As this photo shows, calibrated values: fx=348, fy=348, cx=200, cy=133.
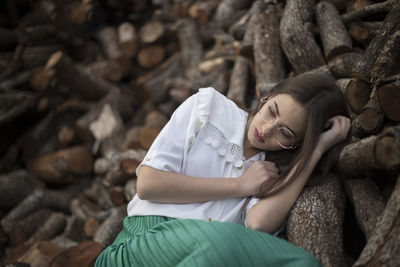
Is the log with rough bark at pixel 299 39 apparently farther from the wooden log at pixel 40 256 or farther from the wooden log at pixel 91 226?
the wooden log at pixel 40 256

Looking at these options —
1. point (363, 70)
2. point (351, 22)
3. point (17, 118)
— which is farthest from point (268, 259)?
point (17, 118)

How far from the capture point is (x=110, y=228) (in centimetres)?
266

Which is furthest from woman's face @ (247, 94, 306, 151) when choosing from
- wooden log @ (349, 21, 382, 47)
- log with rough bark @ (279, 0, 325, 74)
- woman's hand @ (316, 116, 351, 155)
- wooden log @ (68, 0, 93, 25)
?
wooden log @ (68, 0, 93, 25)

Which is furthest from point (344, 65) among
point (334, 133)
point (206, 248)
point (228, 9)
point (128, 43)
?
point (128, 43)

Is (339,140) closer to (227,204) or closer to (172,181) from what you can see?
(227,204)

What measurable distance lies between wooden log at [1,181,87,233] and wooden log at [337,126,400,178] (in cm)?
269

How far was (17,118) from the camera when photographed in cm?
425

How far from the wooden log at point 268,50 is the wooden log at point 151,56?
5.76 ft

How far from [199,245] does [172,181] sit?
1.18 feet

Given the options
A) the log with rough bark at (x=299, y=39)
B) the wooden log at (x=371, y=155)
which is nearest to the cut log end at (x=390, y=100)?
the wooden log at (x=371, y=155)

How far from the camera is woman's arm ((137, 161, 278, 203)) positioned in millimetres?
1630

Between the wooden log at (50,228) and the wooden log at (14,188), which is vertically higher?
the wooden log at (14,188)

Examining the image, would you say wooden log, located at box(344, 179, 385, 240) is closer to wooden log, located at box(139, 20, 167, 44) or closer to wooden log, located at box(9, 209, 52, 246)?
wooden log, located at box(9, 209, 52, 246)

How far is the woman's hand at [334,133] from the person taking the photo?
1711mm
